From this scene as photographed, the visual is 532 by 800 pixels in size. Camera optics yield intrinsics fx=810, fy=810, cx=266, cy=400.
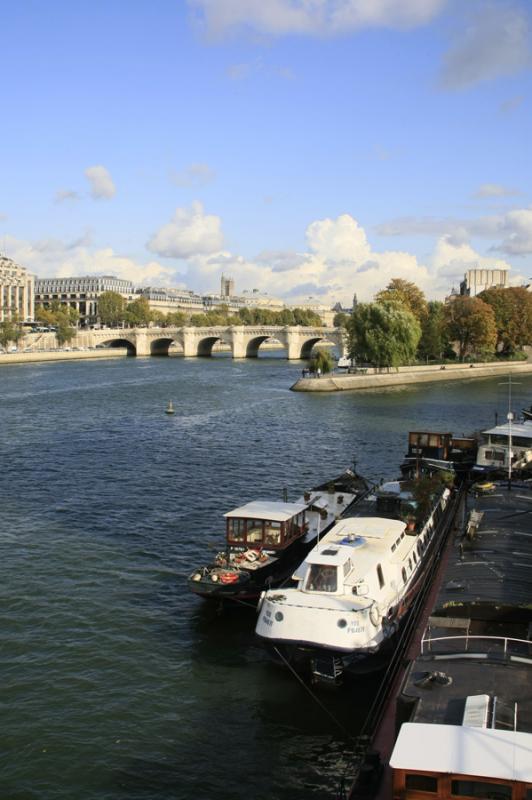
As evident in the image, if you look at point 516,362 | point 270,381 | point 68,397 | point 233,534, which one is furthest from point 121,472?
point 516,362

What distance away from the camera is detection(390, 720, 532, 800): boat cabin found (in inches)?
396

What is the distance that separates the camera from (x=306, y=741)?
51.5 ft

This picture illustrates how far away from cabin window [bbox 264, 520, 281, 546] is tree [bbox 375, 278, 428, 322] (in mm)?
85457

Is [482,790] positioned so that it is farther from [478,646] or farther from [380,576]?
[380,576]

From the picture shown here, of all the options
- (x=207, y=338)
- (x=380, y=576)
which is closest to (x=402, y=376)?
(x=207, y=338)

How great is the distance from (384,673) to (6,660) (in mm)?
8746

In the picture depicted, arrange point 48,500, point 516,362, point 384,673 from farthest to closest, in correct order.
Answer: point 516,362
point 48,500
point 384,673

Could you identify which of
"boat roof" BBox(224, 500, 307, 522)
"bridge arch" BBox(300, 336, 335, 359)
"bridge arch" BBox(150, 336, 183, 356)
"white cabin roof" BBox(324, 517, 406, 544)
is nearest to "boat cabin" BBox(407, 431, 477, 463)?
"boat roof" BBox(224, 500, 307, 522)

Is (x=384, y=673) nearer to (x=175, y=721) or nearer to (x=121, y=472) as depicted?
(x=175, y=721)

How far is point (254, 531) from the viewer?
2395cm

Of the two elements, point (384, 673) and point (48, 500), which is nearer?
point (384, 673)

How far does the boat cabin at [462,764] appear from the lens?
33.0 ft

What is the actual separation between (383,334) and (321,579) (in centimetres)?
7540

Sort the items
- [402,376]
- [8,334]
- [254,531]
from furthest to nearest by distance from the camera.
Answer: [8,334], [402,376], [254,531]
